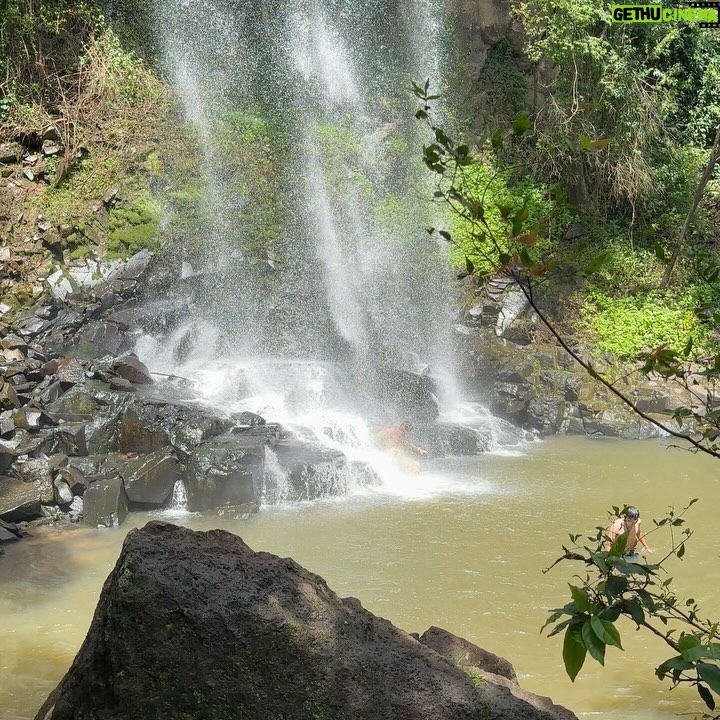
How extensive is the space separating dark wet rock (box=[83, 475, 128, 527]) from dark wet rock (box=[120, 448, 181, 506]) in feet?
0.57

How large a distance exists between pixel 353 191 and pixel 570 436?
8.06 meters

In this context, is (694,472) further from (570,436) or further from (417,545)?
(417,545)

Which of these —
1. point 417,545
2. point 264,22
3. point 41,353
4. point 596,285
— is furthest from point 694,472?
point 264,22

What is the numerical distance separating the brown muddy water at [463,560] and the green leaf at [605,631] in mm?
4216

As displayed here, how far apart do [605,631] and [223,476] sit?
8647 mm

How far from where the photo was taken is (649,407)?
1398cm

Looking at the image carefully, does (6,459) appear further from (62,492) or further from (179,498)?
(179,498)

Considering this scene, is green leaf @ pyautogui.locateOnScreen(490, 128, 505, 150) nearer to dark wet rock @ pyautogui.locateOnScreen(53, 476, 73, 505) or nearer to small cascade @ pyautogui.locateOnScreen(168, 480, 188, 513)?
small cascade @ pyautogui.locateOnScreen(168, 480, 188, 513)

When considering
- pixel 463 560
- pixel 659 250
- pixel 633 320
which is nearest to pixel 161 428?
pixel 463 560

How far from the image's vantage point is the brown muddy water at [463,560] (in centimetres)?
590

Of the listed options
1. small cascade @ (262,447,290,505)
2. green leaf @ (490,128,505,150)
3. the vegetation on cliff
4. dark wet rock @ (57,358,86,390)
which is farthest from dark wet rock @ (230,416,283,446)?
green leaf @ (490,128,505,150)

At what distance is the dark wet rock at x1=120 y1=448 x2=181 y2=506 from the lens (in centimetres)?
963

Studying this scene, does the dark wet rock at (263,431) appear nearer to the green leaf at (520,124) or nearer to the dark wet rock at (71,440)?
the dark wet rock at (71,440)

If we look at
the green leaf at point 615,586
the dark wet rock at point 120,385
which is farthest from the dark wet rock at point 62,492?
the green leaf at point 615,586
